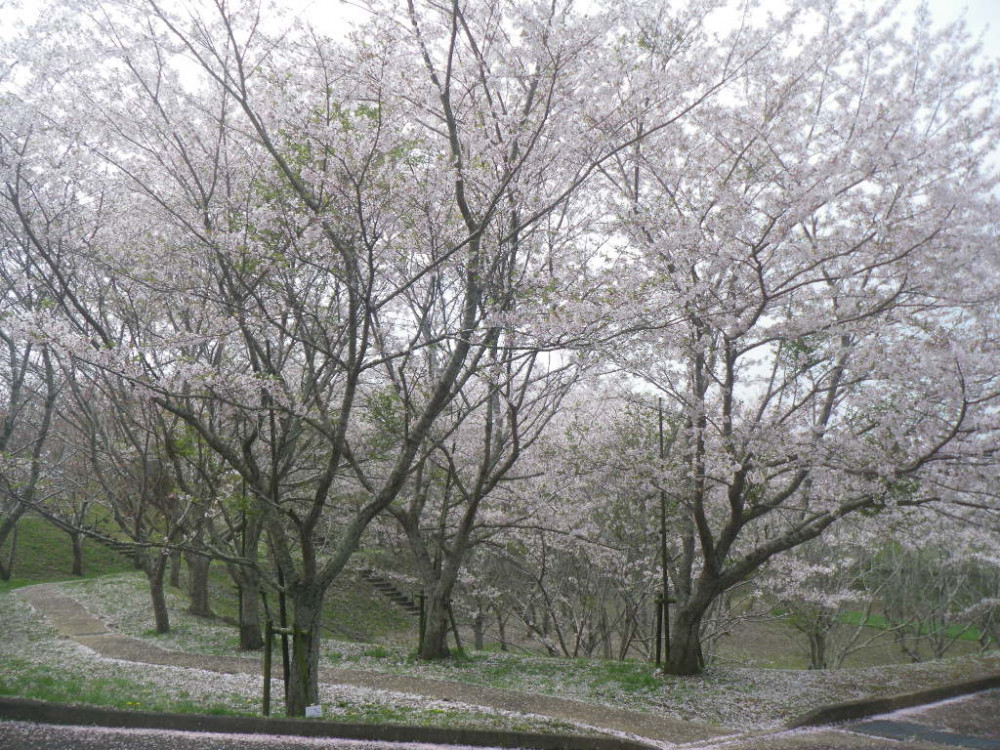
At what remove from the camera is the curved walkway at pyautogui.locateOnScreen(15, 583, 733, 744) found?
7.90 meters

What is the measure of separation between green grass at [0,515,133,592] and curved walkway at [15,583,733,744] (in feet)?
39.3

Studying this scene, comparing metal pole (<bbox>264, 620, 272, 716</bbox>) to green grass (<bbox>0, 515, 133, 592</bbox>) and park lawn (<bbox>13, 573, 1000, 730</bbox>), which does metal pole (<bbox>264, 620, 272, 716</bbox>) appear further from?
green grass (<bbox>0, 515, 133, 592</bbox>)

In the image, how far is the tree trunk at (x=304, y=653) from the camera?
7285mm

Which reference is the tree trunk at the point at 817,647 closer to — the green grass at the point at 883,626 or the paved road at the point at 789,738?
the green grass at the point at 883,626

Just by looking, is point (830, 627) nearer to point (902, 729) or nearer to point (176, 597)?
point (902, 729)

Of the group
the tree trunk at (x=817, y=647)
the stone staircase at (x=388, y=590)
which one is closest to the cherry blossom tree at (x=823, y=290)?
the tree trunk at (x=817, y=647)

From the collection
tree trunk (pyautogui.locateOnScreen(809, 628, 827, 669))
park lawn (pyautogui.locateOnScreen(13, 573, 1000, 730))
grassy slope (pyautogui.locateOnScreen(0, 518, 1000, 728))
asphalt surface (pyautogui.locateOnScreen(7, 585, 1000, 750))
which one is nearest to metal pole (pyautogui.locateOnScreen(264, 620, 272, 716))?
grassy slope (pyautogui.locateOnScreen(0, 518, 1000, 728))

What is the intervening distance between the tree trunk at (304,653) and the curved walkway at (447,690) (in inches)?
94.3

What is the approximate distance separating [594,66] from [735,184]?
269 centimetres

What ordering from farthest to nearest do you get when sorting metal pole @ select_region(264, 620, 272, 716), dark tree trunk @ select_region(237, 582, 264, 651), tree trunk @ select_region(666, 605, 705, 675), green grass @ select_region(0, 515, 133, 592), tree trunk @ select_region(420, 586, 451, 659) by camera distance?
green grass @ select_region(0, 515, 133, 592)
dark tree trunk @ select_region(237, 582, 264, 651)
tree trunk @ select_region(420, 586, 451, 659)
tree trunk @ select_region(666, 605, 705, 675)
metal pole @ select_region(264, 620, 272, 716)

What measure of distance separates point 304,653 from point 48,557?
26125 mm

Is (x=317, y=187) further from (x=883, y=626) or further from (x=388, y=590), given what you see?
(x=883, y=626)

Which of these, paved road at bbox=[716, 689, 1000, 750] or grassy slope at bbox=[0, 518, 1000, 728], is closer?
paved road at bbox=[716, 689, 1000, 750]

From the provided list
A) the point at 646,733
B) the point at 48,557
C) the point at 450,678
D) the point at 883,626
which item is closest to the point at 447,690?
the point at 450,678
